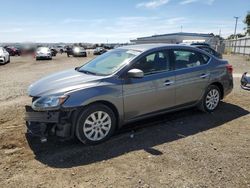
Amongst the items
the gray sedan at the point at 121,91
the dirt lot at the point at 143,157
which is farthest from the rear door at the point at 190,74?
the dirt lot at the point at 143,157

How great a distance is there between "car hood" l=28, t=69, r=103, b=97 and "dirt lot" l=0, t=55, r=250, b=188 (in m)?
0.91

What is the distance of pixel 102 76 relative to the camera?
4.86 metres

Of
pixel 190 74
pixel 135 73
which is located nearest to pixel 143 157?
pixel 135 73

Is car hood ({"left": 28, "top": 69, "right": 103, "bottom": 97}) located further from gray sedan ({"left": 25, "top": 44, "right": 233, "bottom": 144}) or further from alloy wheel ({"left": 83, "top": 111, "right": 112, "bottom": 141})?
alloy wheel ({"left": 83, "top": 111, "right": 112, "bottom": 141})

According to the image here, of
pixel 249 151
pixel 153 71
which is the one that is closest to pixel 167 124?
pixel 153 71

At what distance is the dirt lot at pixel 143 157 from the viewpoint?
141 inches

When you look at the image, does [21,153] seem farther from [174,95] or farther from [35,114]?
[174,95]

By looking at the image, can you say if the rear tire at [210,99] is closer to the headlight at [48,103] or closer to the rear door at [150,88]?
the rear door at [150,88]

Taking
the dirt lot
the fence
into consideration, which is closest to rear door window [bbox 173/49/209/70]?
the dirt lot

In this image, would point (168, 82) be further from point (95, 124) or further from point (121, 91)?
point (95, 124)

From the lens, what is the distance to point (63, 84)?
468 centimetres

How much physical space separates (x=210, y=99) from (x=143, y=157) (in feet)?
9.40

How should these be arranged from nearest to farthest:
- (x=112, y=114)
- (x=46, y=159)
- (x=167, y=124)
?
(x=46, y=159), (x=112, y=114), (x=167, y=124)

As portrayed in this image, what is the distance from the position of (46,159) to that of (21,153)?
20.2 inches
